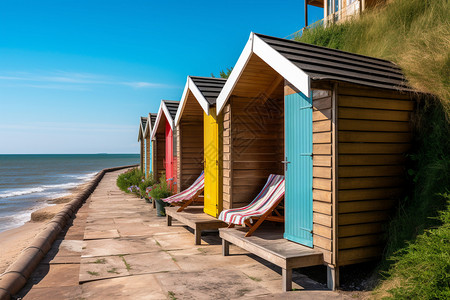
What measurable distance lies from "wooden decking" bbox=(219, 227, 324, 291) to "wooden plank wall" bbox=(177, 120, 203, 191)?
3708mm

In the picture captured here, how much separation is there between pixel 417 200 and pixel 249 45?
313 cm

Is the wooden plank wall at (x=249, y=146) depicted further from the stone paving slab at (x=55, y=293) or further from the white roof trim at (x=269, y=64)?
the stone paving slab at (x=55, y=293)

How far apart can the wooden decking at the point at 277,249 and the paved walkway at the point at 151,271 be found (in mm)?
296

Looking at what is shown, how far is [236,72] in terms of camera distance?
6.12 metres

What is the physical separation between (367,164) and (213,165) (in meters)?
3.37

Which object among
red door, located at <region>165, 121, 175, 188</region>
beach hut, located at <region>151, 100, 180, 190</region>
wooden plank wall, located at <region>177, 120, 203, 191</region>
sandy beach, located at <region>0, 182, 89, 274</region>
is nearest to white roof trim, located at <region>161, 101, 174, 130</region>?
beach hut, located at <region>151, 100, 180, 190</region>

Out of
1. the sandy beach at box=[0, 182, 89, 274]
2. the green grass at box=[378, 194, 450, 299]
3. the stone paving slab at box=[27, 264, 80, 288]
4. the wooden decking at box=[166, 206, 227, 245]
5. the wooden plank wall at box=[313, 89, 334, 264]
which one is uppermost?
the wooden plank wall at box=[313, 89, 334, 264]

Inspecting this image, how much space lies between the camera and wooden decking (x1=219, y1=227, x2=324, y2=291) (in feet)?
14.4

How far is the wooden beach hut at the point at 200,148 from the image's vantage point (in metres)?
7.09

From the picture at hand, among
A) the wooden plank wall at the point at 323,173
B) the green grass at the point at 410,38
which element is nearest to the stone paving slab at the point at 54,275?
the wooden plank wall at the point at 323,173

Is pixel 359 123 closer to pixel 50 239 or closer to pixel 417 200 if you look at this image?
pixel 417 200

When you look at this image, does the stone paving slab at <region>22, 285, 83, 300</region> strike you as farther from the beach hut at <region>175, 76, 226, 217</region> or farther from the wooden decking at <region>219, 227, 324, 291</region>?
the beach hut at <region>175, 76, 226, 217</region>

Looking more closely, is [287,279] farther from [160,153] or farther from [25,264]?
[160,153]

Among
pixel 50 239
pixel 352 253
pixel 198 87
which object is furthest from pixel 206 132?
pixel 352 253
